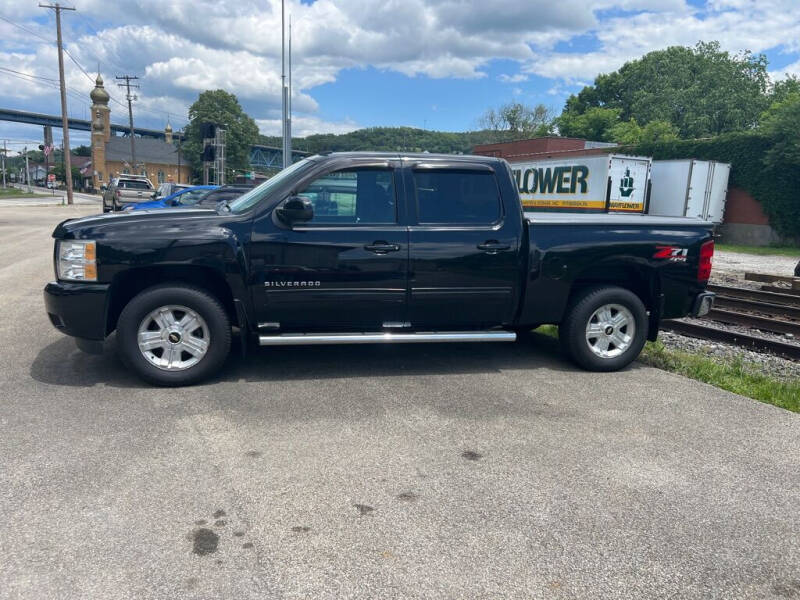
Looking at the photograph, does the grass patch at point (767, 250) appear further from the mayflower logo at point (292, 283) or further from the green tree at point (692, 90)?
the green tree at point (692, 90)

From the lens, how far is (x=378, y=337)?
5.25 meters

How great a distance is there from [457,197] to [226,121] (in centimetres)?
9023

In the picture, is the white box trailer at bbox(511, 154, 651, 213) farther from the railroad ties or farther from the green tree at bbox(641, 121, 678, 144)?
the green tree at bbox(641, 121, 678, 144)

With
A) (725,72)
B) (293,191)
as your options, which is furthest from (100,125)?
(293,191)

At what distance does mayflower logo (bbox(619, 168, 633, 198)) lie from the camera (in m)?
22.7

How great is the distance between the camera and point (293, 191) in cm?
516

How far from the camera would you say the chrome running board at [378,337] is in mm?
5074

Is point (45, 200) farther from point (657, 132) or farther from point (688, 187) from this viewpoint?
point (688, 187)

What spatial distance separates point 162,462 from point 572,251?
3.78 meters

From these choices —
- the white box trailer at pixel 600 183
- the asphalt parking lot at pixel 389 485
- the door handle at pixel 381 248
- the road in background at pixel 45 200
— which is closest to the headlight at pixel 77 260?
the asphalt parking lot at pixel 389 485

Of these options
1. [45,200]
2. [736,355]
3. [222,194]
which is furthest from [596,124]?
[736,355]

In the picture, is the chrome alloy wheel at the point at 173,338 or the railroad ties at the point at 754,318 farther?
the railroad ties at the point at 754,318

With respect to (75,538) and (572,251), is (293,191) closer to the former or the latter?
Result: (572,251)

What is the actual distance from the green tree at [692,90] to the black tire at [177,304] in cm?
5017
